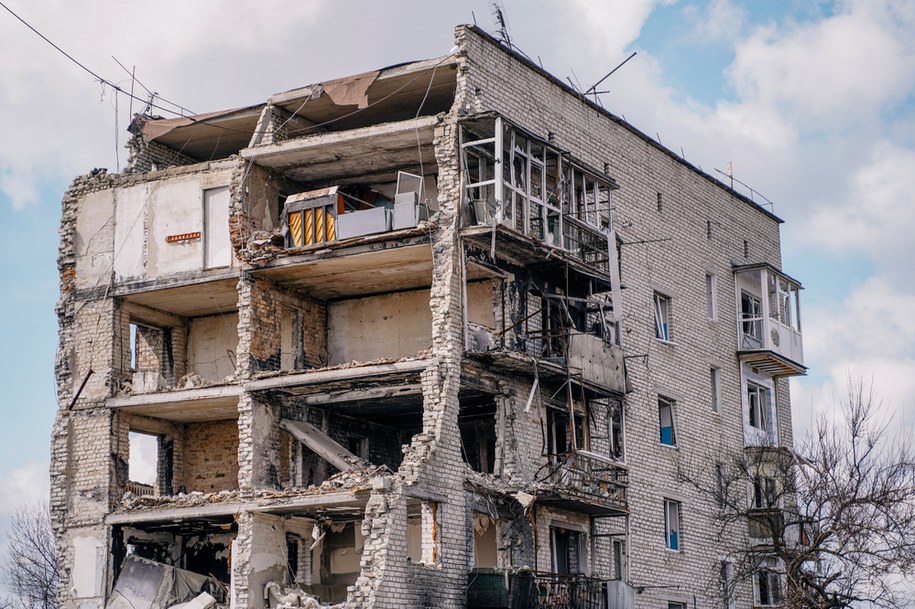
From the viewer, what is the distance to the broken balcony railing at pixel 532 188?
118 ft

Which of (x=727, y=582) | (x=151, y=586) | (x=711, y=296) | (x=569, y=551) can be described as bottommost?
(x=727, y=582)

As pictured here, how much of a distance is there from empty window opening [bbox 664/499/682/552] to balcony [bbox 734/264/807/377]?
6.56m

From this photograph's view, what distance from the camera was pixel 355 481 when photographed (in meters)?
35.0

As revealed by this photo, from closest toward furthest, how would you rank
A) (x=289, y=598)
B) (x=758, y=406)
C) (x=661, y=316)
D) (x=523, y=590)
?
(x=523, y=590) < (x=289, y=598) < (x=661, y=316) < (x=758, y=406)

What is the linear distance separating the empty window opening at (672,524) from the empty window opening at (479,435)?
21.0 feet

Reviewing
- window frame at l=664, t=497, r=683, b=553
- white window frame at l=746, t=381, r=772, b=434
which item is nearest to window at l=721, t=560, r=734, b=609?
window frame at l=664, t=497, r=683, b=553

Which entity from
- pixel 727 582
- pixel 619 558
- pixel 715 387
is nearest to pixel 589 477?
pixel 619 558

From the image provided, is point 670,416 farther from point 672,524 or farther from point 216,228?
point 216,228

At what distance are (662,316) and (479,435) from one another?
8155 mm

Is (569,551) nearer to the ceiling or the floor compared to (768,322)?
nearer to the floor

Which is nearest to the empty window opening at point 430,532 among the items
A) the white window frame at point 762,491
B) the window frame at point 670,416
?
the window frame at point 670,416

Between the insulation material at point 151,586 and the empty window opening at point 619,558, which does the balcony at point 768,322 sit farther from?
the insulation material at point 151,586

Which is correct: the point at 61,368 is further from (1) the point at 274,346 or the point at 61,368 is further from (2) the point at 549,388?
(2) the point at 549,388

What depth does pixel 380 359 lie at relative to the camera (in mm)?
36312
